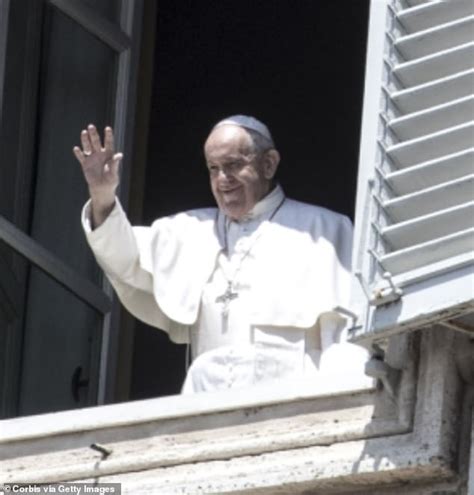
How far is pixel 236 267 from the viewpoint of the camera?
834 cm

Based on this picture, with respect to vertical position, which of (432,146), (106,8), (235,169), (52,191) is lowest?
(432,146)

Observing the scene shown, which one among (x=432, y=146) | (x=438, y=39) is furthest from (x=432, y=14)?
(x=432, y=146)

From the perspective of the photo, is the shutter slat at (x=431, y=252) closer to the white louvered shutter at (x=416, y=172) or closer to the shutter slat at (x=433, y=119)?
the white louvered shutter at (x=416, y=172)

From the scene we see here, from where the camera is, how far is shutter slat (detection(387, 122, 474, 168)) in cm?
724

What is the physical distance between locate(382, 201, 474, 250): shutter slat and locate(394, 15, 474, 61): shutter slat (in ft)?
1.21

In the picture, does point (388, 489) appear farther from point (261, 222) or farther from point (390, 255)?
point (261, 222)

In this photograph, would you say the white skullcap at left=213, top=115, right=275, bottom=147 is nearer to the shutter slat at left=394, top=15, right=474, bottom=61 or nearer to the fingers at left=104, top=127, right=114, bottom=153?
the fingers at left=104, top=127, right=114, bottom=153

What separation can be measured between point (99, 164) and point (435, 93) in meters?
0.98

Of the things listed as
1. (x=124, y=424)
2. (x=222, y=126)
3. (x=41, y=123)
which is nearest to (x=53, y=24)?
(x=41, y=123)

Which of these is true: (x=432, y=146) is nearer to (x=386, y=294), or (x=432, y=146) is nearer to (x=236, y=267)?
(x=386, y=294)

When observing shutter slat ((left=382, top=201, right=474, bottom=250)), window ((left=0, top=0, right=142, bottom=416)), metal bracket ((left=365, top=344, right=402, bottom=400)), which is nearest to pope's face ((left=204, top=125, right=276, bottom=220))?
window ((left=0, top=0, right=142, bottom=416))

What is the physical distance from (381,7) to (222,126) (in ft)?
3.32

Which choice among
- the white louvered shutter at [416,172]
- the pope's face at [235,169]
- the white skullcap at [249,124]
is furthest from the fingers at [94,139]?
the white louvered shutter at [416,172]

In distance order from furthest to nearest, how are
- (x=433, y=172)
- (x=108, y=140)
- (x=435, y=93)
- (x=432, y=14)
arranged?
(x=108, y=140) < (x=432, y=14) < (x=435, y=93) < (x=433, y=172)
